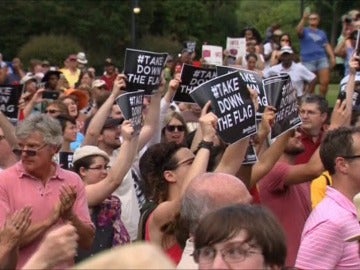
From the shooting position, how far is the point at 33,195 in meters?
6.96

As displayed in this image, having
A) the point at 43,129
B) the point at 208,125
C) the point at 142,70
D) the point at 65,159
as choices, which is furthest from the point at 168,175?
the point at 142,70

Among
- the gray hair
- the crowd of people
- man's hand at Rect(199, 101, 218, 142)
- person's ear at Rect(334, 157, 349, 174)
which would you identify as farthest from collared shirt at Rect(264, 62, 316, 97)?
person's ear at Rect(334, 157, 349, 174)

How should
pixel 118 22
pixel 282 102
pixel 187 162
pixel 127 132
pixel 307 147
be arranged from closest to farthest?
pixel 187 162 < pixel 127 132 < pixel 282 102 < pixel 307 147 < pixel 118 22

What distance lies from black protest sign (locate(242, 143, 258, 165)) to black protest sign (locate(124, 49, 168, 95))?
8.21 ft

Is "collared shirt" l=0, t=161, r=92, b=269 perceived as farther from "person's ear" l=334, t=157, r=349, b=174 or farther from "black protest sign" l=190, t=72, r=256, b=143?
"person's ear" l=334, t=157, r=349, b=174

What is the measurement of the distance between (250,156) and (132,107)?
5.46ft

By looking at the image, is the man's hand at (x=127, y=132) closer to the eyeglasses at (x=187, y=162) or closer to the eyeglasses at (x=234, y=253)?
the eyeglasses at (x=187, y=162)

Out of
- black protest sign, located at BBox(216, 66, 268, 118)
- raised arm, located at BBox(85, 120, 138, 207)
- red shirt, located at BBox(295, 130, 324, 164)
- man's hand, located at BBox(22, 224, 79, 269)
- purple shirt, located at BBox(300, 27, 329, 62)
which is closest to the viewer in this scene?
man's hand, located at BBox(22, 224, 79, 269)

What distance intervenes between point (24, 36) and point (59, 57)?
36.9ft

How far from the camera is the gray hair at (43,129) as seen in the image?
7234mm

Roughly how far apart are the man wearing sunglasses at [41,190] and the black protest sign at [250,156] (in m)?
1.14

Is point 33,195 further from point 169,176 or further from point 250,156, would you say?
point 250,156

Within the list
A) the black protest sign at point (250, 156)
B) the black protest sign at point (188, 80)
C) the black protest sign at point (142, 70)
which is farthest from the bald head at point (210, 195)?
the black protest sign at point (188, 80)

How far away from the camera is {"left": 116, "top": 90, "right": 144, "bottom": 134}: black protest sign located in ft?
29.4
